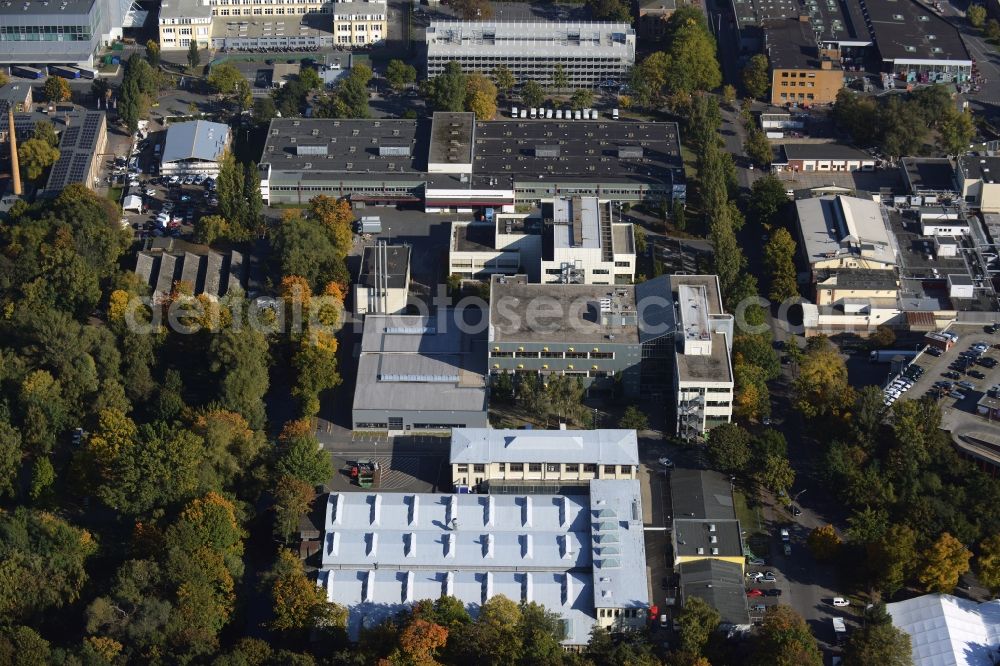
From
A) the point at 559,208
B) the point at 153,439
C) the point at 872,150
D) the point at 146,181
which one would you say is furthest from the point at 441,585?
the point at 872,150

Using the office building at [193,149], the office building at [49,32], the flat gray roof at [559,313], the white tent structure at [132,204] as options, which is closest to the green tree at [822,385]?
the flat gray roof at [559,313]

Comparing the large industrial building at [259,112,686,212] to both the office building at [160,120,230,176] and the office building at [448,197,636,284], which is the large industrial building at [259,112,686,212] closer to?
the office building at [160,120,230,176]

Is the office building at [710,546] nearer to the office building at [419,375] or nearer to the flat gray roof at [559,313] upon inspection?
the flat gray roof at [559,313]

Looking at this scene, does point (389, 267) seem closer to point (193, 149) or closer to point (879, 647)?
point (193, 149)

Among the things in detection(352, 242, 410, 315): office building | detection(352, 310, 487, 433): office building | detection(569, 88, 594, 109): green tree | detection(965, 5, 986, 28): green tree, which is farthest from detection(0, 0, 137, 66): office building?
detection(965, 5, 986, 28): green tree

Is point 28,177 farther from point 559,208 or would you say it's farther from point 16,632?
point 16,632

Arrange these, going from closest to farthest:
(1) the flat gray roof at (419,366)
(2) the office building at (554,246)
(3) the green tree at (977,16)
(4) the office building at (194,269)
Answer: (1) the flat gray roof at (419,366) < (2) the office building at (554,246) < (4) the office building at (194,269) < (3) the green tree at (977,16)

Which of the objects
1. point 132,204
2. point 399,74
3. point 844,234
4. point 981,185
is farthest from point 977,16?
point 132,204
